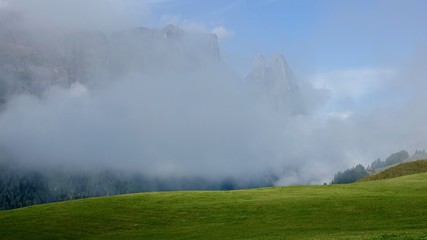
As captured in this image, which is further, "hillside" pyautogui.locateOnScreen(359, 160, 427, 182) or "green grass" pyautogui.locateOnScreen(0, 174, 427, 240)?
"hillside" pyautogui.locateOnScreen(359, 160, 427, 182)

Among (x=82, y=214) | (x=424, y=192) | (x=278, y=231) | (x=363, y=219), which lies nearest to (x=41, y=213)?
(x=82, y=214)

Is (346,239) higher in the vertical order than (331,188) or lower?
lower

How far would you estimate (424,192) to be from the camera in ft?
225

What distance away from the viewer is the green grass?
50438 millimetres

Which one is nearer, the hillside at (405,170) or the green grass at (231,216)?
the green grass at (231,216)

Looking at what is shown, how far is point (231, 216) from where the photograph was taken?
199 feet

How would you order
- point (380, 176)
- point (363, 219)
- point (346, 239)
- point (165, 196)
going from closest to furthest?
point (346, 239), point (363, 219), point (165, 196), point (380, 176)

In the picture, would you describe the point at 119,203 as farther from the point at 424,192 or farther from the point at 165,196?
the point at 424,192

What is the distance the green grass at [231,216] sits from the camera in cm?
5044

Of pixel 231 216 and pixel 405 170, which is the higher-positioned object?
pixel 405 170

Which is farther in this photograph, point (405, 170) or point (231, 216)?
point (405, 170)

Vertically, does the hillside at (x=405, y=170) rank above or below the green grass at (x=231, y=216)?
above

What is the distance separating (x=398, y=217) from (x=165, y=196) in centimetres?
3666

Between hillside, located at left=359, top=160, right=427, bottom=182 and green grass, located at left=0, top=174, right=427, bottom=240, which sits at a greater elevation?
hillside, located at left=359, top=160, right=427, bottom=182
